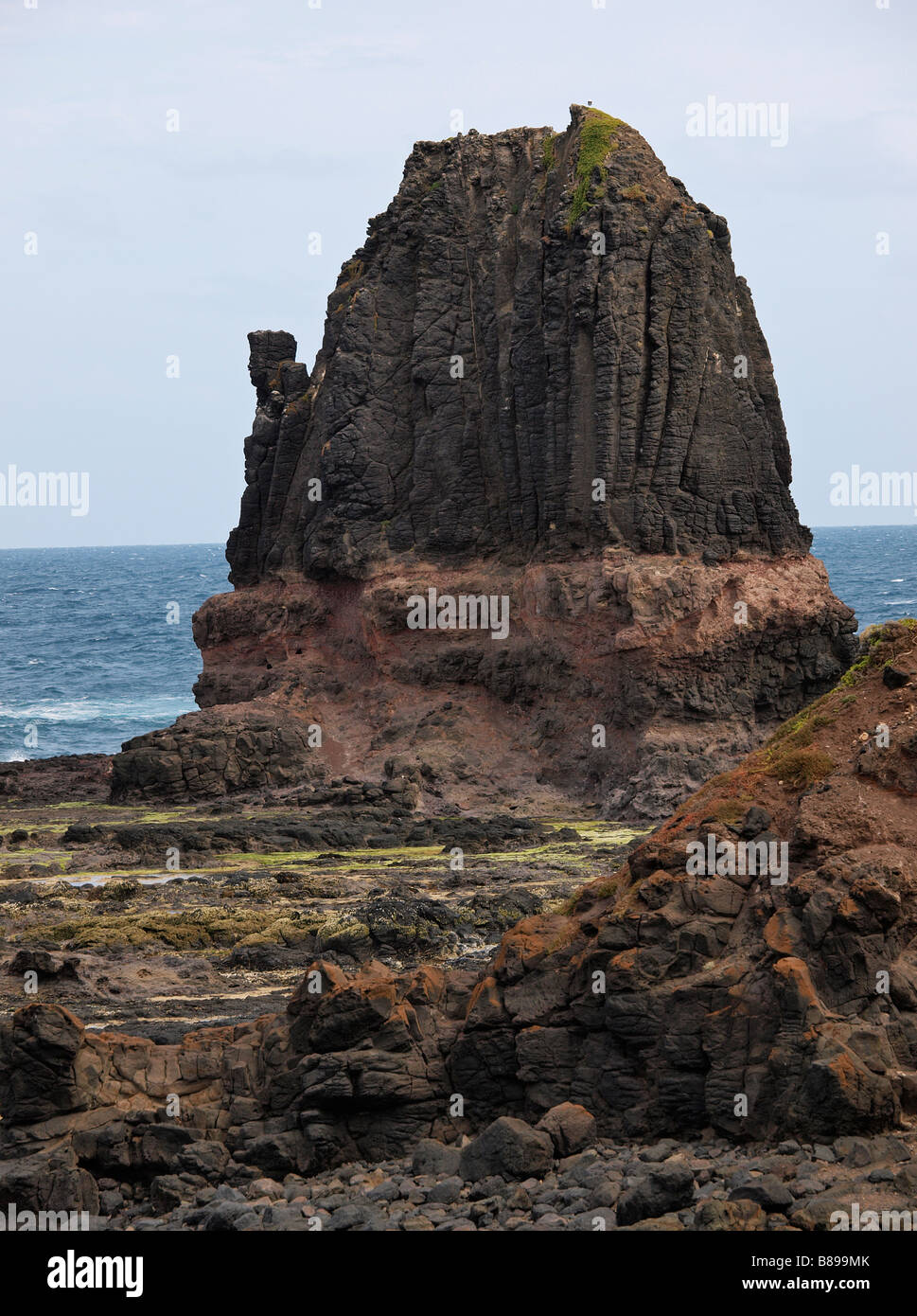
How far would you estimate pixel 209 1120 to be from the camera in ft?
53.2

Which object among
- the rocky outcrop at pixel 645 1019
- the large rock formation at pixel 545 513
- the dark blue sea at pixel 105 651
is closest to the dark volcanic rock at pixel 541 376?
the large rock formation at pixel 545 513

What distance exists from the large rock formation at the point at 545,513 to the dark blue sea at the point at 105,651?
938cm

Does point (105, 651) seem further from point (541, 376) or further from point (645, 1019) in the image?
point (645, 1019)

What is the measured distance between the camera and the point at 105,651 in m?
115

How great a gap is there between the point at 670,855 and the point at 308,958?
460 inches

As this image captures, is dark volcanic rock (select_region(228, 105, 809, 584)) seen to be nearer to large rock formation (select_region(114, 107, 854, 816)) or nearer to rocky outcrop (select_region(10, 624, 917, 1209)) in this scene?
large rock formation (select_region(114, 107, 854, 816))

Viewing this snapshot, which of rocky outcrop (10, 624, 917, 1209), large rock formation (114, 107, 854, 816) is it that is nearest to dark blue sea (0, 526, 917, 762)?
large rock formation (114, 107, 854, 816)

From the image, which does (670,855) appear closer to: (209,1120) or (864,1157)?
(864,1157)

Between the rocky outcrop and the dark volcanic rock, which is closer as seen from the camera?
the rocky outcrop

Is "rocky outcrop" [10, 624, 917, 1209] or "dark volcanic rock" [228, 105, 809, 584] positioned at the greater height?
"dark volcanic rock" [228, 105, 809, 584]

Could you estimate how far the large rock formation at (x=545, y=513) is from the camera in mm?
43500

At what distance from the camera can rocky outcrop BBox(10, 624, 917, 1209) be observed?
14000mm

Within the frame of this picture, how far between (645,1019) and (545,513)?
3185cm

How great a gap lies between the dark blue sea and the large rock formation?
9.38 meters
